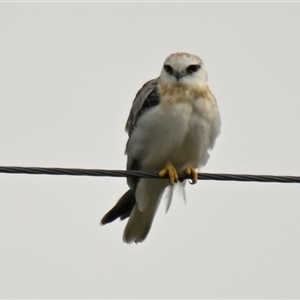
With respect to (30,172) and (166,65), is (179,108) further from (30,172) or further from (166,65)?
(30,172)

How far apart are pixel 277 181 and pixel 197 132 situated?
1.40m

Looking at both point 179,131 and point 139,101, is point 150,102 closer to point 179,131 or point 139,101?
point 139,101

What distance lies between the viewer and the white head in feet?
24.0

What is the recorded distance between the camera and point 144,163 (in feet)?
24.5

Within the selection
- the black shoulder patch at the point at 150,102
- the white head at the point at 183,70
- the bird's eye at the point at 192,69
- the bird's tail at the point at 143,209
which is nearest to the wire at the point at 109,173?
the black shoulder patch at the point at 150,102

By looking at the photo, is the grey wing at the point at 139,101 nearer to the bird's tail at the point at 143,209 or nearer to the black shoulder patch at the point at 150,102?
the black shoulder patch at the point at 150,102

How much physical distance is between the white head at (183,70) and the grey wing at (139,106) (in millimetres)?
132

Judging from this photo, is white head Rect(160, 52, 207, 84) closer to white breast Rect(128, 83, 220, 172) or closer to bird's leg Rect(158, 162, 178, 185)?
white breast Rect(128, 83, 220, 172)

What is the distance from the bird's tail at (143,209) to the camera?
25.5 feet

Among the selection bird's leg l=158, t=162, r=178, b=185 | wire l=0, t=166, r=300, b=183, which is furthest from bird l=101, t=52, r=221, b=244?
wire l=0, t=166, r=300, b=183

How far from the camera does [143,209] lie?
25.9 feet

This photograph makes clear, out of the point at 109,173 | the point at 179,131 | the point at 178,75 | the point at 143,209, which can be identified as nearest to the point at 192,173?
the point at 179,131

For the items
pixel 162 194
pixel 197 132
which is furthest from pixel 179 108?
pixel 162 194

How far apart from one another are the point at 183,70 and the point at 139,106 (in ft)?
1.54
